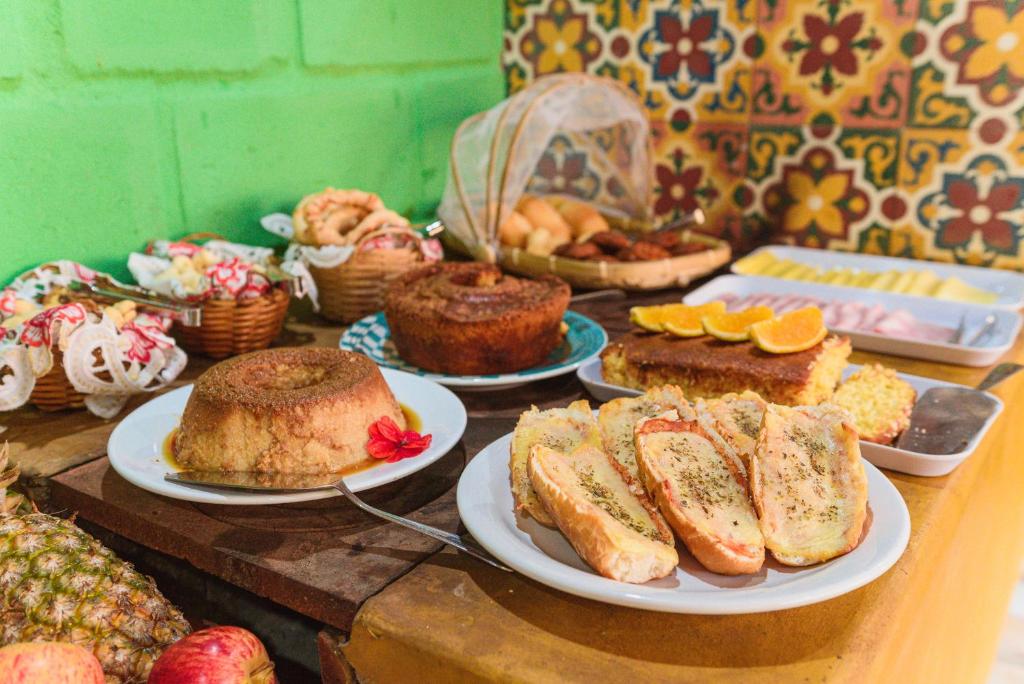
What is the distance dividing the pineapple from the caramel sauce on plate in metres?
0.13

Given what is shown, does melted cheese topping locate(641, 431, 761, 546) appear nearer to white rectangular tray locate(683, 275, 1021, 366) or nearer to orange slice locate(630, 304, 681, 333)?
orange slice locate(630, 304, 681, 333)

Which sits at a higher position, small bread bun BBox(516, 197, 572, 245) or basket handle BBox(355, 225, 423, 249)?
basket handle BBox(355, 225, 423, 249)

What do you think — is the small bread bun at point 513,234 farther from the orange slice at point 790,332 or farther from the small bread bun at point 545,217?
the orange slice at point 790,332

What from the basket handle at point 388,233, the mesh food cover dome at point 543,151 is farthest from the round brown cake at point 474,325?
the mesh food cover dome at point 543,151

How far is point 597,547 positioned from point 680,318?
767mm

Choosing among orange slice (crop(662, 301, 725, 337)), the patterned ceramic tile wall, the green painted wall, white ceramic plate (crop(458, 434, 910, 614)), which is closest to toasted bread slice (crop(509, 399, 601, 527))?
white ceramic plate (crop(458, 434, 910, 614))

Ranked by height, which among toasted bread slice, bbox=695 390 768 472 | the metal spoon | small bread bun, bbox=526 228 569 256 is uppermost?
small bread bun, bbox=526 228 569 256

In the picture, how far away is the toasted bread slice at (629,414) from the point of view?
1020 mm

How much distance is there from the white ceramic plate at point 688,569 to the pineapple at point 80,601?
392 millimetres

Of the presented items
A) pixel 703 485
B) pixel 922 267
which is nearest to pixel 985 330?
pixel 922 267

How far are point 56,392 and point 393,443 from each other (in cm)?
59

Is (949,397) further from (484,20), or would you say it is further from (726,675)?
(484,20)

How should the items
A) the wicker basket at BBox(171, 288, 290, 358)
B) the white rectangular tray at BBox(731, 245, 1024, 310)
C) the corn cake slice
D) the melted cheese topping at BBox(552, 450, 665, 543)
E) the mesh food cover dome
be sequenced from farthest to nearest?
the mesh food cover dome → the white rectangular tray at BBox(731, 245, 1024, 310) → the wicker basket at BBox(171, 288, 290, 358) → the corn cake slice → the melted cheese topping at BBox(552, 450, 665, 543)

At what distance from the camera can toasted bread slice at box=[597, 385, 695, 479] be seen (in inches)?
40.1
